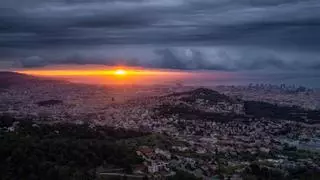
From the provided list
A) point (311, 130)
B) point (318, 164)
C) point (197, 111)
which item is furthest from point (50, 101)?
point (318, 164)

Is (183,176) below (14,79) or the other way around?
below

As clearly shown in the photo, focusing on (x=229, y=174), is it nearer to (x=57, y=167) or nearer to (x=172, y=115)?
(x=57, y=167)

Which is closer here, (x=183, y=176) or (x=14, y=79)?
(x=183, y=176)

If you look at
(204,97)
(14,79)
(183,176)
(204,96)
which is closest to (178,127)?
(204,97)

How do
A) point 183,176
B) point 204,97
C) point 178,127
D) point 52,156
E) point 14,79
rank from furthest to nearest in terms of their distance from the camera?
point 14,79 → point 204,97 → point 178,127 → point 52,156 → point 183,176

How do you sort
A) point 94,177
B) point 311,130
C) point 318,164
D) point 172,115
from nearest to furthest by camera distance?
1. point 94,177
2. point 318,164
3. point 311,130
4. point 172,115

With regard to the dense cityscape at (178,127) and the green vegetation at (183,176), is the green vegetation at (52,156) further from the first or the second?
the green vegetation at (183,176)

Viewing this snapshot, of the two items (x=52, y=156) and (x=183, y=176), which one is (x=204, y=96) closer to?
(x=183, y=176)

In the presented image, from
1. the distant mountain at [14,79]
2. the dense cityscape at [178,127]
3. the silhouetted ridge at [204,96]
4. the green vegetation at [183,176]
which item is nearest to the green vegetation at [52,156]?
the dense cityscape at [178,127]

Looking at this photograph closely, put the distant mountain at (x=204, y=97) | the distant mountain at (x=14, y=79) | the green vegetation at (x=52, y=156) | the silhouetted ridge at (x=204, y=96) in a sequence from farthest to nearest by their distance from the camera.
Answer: the distant mountain at (x=14, y=79), the silhouetted ridge at (x=204, y=96), the distant mountain at (x=204, y=97), the green vegetation at (x=52, y=156)
